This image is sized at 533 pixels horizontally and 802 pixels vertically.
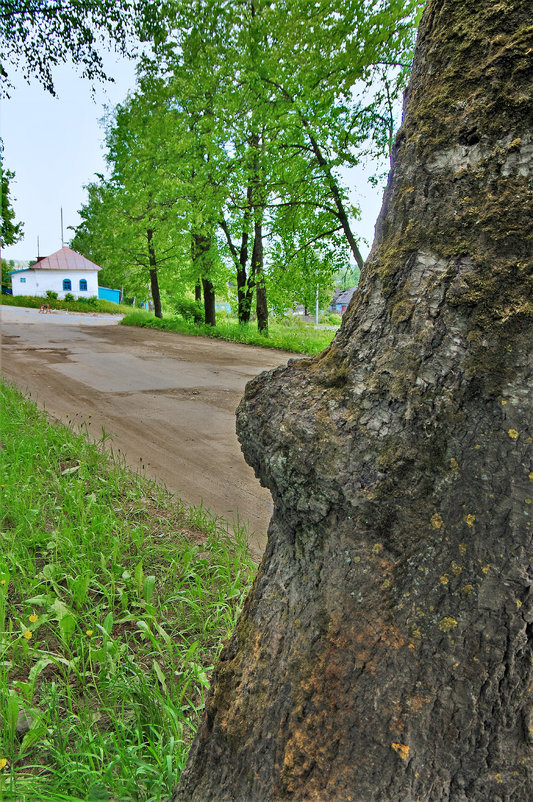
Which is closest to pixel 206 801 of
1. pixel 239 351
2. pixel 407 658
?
pixel 407 658

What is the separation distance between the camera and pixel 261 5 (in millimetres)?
11711

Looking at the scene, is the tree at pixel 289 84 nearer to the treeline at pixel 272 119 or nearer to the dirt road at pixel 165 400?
the treeline at pixel 272 119

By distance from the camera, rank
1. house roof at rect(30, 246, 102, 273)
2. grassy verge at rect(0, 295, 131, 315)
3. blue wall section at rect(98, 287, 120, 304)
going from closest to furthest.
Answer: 1. grassy verge at rect(0, 295, 131, 315)
2. house roof at rect(30, 246, 102, 273)
3. blue wall section at rect(98, 287, 120, 304)

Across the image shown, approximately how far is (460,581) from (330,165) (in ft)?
43.3

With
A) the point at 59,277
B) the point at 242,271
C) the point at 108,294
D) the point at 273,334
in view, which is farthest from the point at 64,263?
the point at 273,334

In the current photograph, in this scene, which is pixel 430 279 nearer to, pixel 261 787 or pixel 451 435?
pixel 451 435

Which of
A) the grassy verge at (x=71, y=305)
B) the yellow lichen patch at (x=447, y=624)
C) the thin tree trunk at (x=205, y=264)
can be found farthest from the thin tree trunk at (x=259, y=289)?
the grassy verge at (x=71, y=305)

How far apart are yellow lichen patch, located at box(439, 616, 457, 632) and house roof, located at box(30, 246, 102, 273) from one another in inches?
2279

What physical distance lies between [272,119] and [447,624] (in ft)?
44.2

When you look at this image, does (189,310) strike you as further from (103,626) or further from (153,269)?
(103,626)

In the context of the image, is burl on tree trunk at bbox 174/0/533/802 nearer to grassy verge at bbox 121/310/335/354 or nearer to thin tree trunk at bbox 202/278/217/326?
grassy verge at bbox 121/310/335/354

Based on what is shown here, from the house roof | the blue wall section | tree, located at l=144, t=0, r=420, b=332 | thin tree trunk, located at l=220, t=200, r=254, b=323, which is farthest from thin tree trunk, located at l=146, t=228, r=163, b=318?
the blue wall section

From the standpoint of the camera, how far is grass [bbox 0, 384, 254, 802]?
1.73 meters

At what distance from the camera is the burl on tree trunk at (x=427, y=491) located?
99 cm
